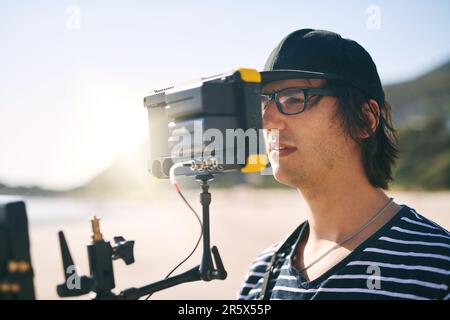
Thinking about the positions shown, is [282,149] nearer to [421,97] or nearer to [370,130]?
[370,130]

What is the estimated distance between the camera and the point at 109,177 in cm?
7531

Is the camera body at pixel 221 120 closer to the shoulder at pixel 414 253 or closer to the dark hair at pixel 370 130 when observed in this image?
the shoulder at pixel 414 253

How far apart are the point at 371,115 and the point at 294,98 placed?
516mm

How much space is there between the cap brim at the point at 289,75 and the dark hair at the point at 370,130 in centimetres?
15

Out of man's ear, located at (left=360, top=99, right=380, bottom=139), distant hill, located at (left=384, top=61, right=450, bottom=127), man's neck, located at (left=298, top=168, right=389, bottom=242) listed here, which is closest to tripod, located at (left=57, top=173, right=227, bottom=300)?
man's neck, located at (left=298, top=168, right=389, bottom=242)

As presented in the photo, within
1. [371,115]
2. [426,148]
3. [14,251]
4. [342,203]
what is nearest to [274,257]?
[342,203]

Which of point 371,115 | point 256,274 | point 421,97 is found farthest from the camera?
point 421,97

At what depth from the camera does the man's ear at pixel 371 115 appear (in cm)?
262

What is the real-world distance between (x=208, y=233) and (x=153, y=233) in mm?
16989

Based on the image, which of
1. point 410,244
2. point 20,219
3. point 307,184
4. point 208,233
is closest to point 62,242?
point 20,219

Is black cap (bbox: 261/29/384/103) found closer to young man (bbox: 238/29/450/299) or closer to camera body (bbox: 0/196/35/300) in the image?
young man (bbox: 238/29/450/299)

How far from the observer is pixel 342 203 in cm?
253

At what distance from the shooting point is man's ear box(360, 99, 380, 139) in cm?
262
